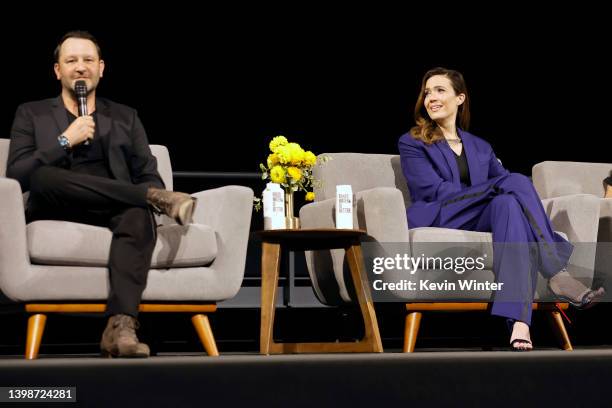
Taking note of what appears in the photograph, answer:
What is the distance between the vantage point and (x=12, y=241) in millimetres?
2688

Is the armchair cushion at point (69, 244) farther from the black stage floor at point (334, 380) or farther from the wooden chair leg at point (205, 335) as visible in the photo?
the black stage floor at point (334, 380)

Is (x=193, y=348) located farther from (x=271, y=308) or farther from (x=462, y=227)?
(x=462, y=227)

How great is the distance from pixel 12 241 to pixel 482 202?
5.43 ft

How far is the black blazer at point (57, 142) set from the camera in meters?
2.82

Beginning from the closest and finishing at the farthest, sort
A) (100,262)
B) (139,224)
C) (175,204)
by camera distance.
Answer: (175,204)
(139,224)
(100,262)

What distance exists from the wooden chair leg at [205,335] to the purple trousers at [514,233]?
3.08 ft

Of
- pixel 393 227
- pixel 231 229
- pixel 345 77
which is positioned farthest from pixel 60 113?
pixel 345 77

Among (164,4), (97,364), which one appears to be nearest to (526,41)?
(164,4)

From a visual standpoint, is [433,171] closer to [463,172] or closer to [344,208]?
[463,172]

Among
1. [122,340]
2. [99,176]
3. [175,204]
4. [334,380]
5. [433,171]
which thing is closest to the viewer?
[334,380]

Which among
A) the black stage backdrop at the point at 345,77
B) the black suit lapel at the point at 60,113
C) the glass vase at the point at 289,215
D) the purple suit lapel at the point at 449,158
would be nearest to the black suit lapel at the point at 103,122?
the black suit lapel at the point at 60,113

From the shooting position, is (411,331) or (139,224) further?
(411,331)

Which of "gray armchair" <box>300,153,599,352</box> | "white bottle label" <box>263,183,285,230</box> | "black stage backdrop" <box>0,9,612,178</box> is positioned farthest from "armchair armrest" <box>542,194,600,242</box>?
"black stage backdrop" <box>0,9,612,178</box>

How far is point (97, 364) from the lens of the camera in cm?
173
